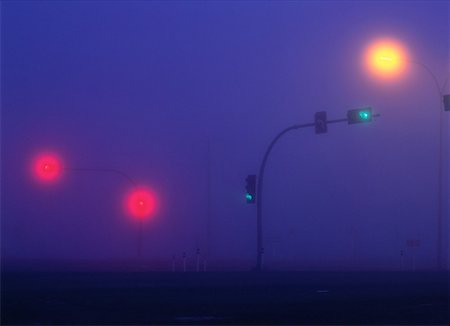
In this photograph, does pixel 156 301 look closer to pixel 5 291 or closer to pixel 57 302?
pixel 57 302

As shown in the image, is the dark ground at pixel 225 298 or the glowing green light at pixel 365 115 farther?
the glowing green light at pixel 365 115

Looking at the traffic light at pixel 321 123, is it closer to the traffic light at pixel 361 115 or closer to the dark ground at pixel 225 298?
the traffic light at pixel 361 115

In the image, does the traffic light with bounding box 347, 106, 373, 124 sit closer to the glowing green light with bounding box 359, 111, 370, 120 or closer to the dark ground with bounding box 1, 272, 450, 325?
the glowing green light with bounding box 359, 111, 370, 120

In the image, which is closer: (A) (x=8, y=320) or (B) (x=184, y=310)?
(A) (x=8, y=320)

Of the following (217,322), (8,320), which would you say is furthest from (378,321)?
(8,320)

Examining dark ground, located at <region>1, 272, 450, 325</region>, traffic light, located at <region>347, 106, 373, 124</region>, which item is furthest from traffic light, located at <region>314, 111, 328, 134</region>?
dark ground, located at <region>1, 272, 450, 325</region>

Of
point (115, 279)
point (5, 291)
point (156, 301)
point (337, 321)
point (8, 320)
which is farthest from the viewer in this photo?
point (115, 279)

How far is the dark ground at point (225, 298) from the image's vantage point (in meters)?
15.9

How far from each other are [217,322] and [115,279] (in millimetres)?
8636

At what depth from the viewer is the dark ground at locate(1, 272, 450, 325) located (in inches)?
624

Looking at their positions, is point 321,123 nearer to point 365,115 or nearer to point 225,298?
point 365,115

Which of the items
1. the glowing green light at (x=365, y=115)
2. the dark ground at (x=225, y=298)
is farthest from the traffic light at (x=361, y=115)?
the dark ground at (x=225, y=298)

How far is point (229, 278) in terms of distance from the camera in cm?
2412

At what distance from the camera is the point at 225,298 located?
1972cm
